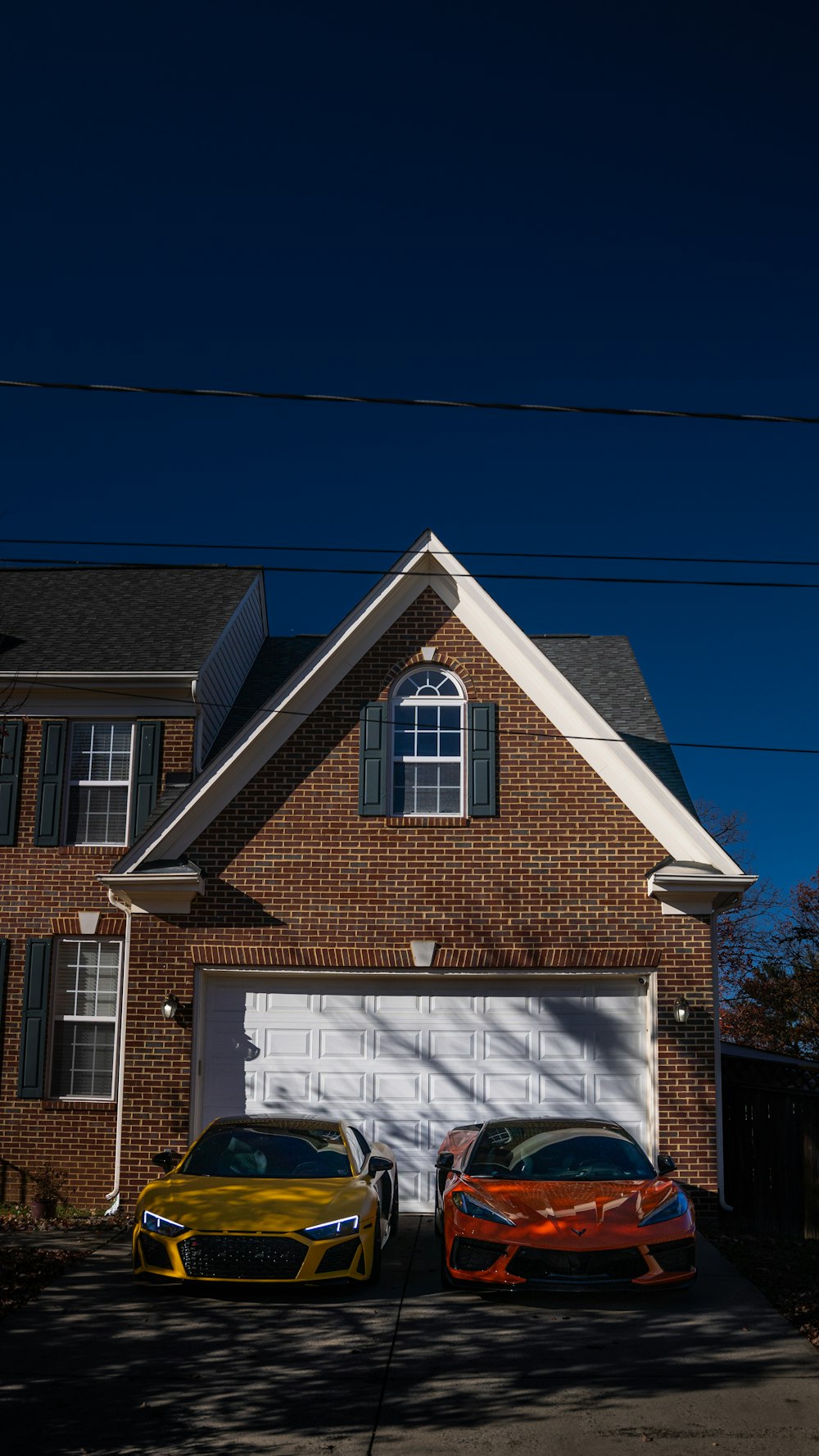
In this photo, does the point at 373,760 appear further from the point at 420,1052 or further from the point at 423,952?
the point at 420,1052

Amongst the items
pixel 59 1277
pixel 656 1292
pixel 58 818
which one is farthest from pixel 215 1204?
pixel 58 818

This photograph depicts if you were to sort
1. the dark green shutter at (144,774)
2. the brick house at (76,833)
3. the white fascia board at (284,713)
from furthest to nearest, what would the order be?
the dark green shutter at (144,774), the brick house at (76,833), the white fascia board at (284,713)

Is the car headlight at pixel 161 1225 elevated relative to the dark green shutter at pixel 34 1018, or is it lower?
lower

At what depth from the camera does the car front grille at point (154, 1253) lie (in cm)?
912

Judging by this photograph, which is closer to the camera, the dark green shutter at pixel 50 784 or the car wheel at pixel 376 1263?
the car wheel at pixel 376 1263

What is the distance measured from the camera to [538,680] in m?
13.6

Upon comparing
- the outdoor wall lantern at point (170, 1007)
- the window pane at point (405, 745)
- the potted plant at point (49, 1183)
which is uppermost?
the window pane at point (405, 745)

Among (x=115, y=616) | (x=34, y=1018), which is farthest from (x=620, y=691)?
(x=34, y=1018)

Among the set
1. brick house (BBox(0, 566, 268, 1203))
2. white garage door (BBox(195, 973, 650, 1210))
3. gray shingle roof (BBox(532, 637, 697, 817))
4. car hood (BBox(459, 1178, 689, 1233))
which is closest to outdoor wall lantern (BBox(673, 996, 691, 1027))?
white garage door (BBox(195, 973, 650, 1210))

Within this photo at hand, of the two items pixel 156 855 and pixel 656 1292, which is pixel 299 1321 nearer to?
pixel 656 1292

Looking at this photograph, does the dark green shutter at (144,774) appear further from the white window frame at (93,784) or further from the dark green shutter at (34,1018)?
the dark green shutter at (34,1018)

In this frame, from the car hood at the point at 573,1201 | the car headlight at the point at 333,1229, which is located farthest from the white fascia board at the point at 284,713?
the car hood at the point at 573,1201

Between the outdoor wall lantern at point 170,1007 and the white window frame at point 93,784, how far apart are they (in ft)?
8.33

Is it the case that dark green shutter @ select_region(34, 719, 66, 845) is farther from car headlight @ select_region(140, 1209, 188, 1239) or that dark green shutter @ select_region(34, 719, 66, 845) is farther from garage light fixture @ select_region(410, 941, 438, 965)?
car headlight @ select_region(140, 1209, 188, 1239)
